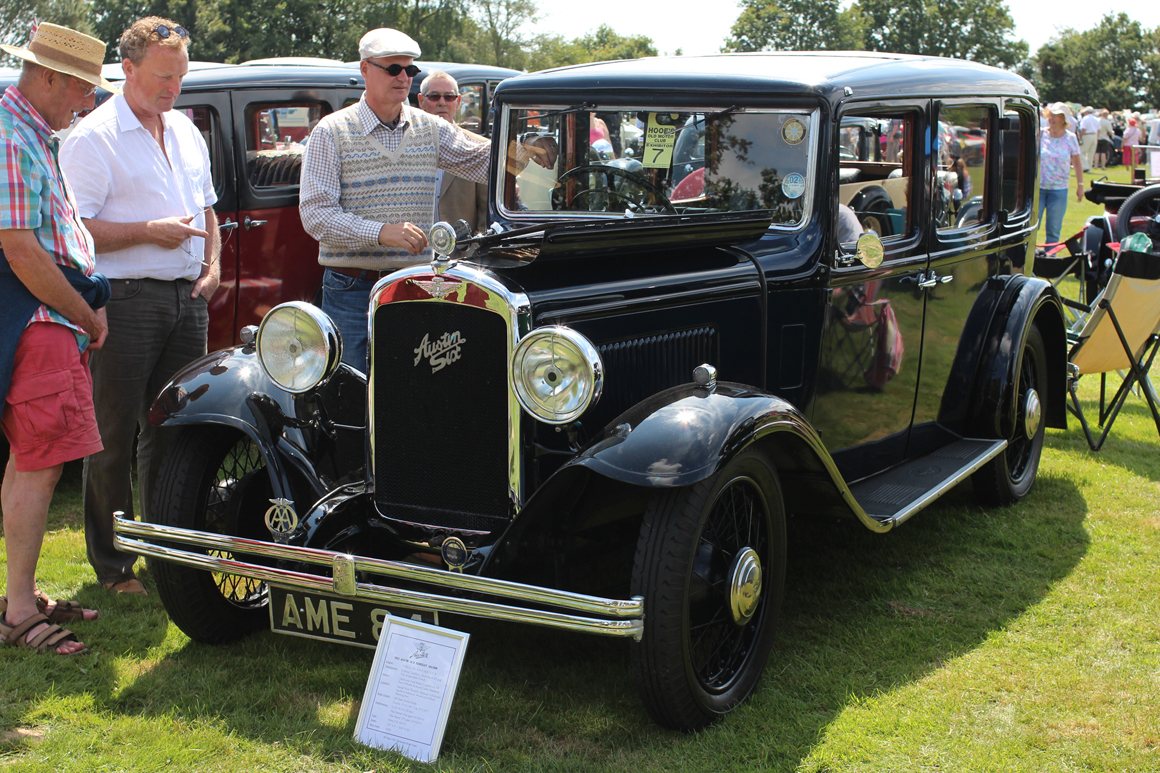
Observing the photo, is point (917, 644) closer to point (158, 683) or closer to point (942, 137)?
point (942, 137)

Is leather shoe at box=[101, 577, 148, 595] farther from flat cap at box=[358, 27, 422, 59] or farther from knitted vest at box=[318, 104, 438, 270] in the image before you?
flat cap at box=[358, 27, 422, 59]

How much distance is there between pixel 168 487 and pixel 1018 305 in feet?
11.5

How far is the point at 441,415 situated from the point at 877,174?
2006mm

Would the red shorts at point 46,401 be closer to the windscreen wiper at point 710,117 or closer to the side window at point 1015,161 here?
the windscreen wiper at point 710,117

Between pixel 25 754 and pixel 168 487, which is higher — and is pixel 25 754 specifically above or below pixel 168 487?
below

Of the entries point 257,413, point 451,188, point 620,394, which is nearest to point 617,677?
point 620,394

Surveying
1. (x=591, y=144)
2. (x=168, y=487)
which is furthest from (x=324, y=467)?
(x=591, y=144)

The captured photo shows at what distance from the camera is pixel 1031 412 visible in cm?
462

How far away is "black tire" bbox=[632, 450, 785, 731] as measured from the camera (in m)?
2.44

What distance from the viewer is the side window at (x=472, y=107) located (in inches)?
285

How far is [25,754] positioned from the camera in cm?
259

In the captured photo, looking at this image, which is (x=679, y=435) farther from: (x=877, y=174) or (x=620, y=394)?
(x=877, y=174)

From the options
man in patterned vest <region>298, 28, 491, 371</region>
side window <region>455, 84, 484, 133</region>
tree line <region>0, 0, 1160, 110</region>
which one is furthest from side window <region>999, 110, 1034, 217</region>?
tree line <region>0, 0, 1160, 110</region>

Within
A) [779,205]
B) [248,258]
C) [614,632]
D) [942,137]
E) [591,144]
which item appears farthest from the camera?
[248,258]
